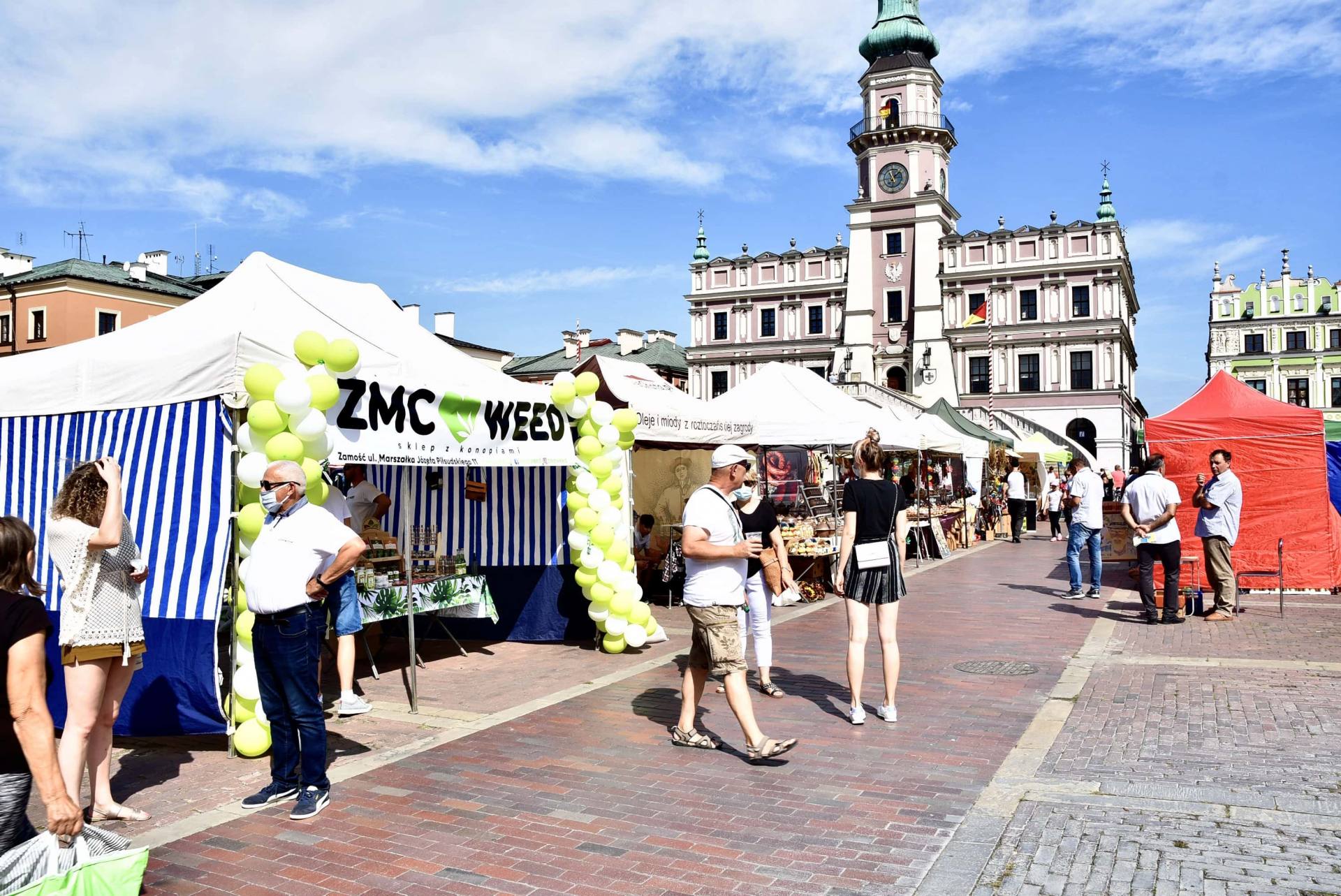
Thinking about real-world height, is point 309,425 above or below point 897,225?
below

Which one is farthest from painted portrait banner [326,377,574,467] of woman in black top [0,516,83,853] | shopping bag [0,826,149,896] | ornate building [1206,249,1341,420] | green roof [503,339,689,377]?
ornate building [1206,249,1341,420]

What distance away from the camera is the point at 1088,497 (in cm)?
1329

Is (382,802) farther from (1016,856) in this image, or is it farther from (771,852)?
(1016,856)

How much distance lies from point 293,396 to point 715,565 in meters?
2.70

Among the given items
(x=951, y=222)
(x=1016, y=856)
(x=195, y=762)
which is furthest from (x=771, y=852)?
(x=951, y=222)

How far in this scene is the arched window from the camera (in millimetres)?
56594

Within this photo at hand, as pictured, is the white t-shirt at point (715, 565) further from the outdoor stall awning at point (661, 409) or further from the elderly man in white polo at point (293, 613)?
the outdoor stall awning at point (661, 409)

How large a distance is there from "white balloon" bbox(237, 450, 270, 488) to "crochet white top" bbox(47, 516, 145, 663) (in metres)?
1.18

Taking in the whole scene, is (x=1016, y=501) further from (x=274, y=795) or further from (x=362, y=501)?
(x=274, y=795)

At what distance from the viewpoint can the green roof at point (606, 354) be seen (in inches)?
2648

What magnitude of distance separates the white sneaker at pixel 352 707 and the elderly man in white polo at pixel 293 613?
1.92 metres

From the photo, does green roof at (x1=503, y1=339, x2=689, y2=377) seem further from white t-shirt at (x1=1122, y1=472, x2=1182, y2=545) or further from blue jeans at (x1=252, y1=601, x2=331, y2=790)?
blue jeans at (x1=252, y1=601, x2=331, y2=790)

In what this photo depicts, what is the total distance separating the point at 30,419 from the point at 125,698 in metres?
2.22

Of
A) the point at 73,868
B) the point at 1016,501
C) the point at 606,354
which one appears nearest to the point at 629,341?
the point at 606,354
